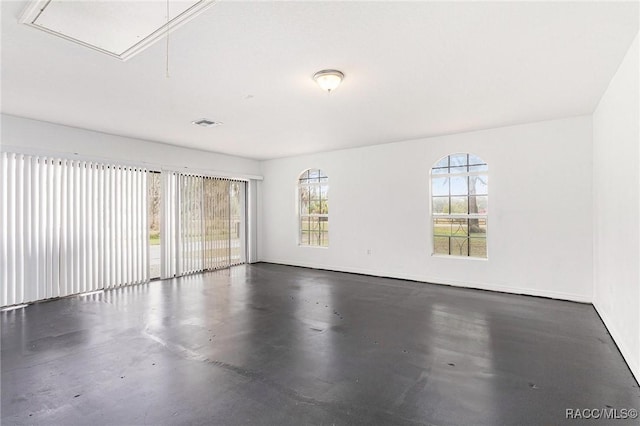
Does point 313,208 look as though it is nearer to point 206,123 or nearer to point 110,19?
point 206,123

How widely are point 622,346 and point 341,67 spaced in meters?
3.62

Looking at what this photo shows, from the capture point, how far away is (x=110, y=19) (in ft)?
7.36

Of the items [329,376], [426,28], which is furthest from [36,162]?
[426,28]

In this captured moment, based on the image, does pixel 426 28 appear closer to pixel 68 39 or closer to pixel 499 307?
pixel 68 39

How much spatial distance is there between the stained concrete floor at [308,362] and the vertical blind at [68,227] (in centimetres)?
51

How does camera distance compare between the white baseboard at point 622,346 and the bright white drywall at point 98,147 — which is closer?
the white baseboard at point 622,346

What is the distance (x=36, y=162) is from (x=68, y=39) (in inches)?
127

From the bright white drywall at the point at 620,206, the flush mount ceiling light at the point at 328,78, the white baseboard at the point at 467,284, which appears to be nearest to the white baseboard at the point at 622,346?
the bright white drywall at the point at 620,206

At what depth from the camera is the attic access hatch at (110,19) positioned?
81.6 inches

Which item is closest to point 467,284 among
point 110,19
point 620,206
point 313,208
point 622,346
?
point 622,346

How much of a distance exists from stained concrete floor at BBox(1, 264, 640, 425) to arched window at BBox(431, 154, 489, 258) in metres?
1.17

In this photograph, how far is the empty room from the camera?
7.52 feet

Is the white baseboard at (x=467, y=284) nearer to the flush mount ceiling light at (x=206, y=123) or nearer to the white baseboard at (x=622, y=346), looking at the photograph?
the white baseboard at (x=622, y=346)

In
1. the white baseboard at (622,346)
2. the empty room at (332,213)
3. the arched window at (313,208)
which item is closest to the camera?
the empty room at (332,213)
